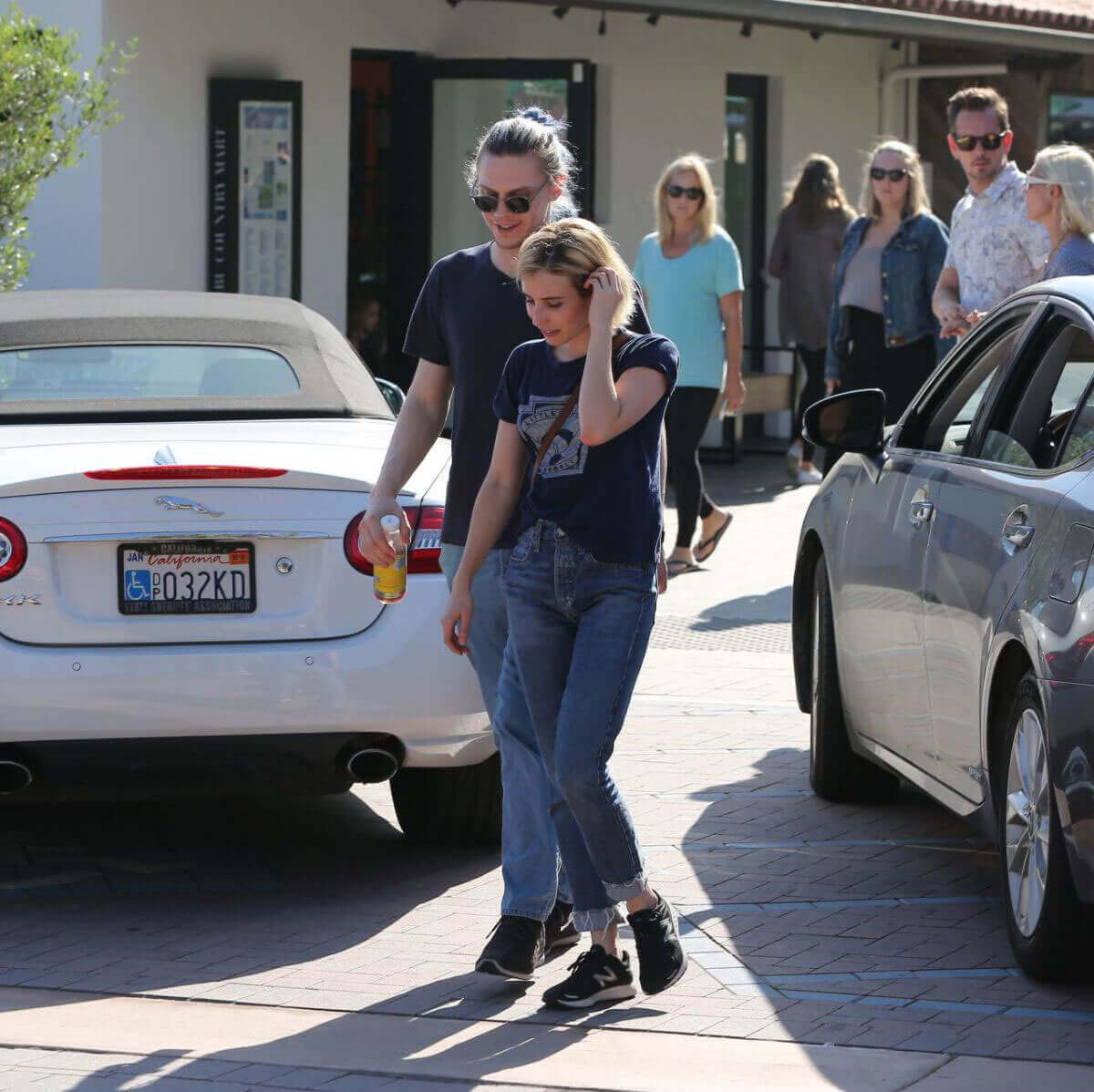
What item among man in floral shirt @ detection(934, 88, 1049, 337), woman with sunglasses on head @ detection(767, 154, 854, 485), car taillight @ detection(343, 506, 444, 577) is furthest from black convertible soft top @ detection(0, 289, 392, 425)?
woman with sunglasses on head @ detection(767, 154, 854, 485)

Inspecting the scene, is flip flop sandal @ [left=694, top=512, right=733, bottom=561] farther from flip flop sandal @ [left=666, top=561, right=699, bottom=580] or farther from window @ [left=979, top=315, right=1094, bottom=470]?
window @ [left=979, top=315, right=1094, bottom=470]

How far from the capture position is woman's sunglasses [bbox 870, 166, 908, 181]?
10391mm

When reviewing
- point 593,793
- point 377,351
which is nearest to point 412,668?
point 593,793

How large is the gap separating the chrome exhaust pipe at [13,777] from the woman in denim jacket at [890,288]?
5411 millimetres

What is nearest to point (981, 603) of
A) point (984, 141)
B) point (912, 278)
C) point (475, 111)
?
point (984, 141)

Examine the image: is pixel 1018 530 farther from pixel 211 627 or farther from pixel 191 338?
pixel 191 338

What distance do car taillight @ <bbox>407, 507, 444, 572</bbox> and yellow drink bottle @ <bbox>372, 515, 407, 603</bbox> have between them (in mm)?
586

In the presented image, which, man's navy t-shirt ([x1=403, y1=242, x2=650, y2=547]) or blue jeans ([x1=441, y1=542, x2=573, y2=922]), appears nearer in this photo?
blue jeans ([x1=441, y1=542, x2=573, y2=922])

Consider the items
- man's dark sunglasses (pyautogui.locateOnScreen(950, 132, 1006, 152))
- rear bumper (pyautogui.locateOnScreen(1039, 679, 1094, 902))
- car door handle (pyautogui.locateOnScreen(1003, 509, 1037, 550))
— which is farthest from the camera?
man's dark sunglasses (pyautogui.locateOnScreen(950, 132, 1006, 152))

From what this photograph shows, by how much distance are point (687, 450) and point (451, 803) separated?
17.8 ft

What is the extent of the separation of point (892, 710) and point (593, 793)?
1591 mm

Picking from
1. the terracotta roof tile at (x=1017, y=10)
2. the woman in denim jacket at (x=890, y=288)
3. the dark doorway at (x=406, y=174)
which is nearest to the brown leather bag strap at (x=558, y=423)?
the woman in denim jacket at (x=890, y=288)

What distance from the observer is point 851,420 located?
21.0 ft

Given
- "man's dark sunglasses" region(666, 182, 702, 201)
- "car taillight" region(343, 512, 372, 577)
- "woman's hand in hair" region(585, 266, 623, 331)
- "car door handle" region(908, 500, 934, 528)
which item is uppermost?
"man's dark sunglasses" region(666, 182, 702, 201)
